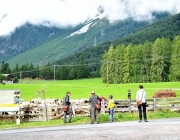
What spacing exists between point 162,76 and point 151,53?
42.7 feet

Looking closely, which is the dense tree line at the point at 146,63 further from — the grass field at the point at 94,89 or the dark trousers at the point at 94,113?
the dark trousers at the point at 94,113

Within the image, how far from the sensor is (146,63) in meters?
136

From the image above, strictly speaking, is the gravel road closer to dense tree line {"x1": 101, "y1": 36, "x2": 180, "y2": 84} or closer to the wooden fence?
the wooden fence

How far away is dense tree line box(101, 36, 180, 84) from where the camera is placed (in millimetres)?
124312

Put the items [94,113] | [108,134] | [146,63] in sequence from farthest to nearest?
[146,63]
[94,113]
[108,134]

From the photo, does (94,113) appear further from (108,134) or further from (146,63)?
(146,63)

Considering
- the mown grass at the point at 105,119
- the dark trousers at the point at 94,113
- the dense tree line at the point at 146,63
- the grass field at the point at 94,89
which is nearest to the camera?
the dark trousers at the point at 94,113

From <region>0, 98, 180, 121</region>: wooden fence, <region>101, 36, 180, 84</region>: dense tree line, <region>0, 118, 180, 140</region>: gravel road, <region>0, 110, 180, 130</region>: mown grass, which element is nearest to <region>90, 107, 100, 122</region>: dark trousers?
<region>0, 110, 180, 130</region>: mown grass

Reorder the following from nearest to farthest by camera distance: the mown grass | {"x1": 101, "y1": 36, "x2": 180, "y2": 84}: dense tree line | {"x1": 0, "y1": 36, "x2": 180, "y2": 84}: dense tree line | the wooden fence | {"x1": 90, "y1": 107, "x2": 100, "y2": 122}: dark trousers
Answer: {"x1": 90, "y1": 107, "x2": 100, "y2": 122}: dark trousers, the mown grass, the wooden fence, {"x1": 0, "y1": 36, "x2": 180, "y2": 84}: dense tree line, {"x1": 101, "y1": 36, "x2": 180, "y2": 84}: dense tree line

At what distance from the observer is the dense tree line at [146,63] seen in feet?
408

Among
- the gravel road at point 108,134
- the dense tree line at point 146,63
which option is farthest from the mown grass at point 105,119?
the dense tree line at point 146,63

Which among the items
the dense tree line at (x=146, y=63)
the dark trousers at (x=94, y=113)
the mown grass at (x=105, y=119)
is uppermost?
the dense tree line at (x=146, y=63)

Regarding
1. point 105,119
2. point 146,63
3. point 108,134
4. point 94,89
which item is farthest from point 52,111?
point 146,63

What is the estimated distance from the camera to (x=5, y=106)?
26422 mm
